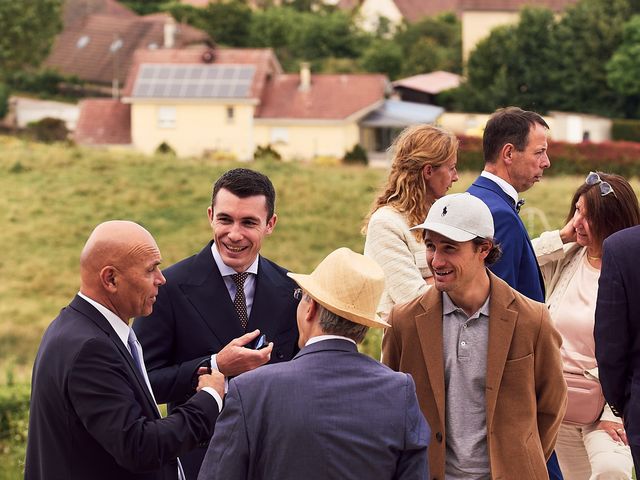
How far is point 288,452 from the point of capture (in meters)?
3.87

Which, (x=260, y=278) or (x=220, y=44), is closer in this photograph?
(x=260, y=278)

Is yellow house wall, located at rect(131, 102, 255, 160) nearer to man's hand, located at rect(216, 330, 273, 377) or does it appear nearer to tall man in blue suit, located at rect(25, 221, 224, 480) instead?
man's hand, located at rect(216, 330, 273, 377)

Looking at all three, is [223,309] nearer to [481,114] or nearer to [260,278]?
[260,278]

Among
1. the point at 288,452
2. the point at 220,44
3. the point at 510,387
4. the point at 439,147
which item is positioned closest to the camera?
the point at 288,452

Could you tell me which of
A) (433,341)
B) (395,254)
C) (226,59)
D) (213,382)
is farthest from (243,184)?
(226,59)

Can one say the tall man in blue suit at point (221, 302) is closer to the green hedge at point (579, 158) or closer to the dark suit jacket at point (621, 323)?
the dark suit jacket at point (621, 323)

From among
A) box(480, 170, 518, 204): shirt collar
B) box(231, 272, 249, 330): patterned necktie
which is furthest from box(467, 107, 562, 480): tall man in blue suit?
box(231, 272, 249, 330): patterned necktie

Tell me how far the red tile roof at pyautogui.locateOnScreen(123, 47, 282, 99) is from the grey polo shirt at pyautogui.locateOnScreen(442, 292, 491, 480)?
51219 mm

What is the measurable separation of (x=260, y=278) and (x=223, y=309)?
0.24 m

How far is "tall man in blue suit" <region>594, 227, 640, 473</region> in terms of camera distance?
494cm

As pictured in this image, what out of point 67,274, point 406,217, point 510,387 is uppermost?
point 406,217

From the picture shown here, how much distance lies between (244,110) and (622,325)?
51.5 metres

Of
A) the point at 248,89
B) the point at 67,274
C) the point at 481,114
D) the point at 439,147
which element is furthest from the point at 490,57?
the point at 439,147

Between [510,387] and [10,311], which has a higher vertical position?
[510,387]
